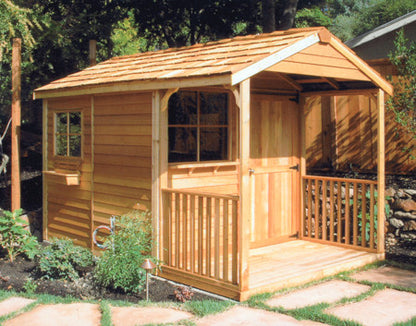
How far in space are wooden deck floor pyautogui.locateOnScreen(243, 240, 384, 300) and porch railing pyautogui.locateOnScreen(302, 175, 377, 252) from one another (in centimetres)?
20

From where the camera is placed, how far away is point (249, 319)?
5.19 meters

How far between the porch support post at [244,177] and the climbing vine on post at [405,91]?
13.2ft

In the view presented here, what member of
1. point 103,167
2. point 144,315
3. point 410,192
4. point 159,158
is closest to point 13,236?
point 103,167

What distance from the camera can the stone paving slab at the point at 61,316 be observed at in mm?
5051

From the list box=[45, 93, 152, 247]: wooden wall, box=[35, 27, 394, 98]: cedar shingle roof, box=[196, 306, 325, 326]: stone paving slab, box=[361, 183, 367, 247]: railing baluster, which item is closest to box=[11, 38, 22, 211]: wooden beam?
box=[45, 93, 152, 247]: wooden wall

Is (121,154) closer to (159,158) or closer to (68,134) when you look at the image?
(159,158)

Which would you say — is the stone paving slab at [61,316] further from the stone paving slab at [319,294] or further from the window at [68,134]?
the window at [68,134]

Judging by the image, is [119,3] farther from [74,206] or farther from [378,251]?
[378,251]

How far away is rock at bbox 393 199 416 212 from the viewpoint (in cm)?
846

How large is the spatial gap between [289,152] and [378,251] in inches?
72.7

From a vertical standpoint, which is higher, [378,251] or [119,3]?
[119,3]

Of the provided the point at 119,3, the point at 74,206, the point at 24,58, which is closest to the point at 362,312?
the point at 74,206

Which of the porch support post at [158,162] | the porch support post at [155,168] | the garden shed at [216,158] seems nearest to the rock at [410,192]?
the garden shed at [216,158]

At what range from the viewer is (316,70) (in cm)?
658
